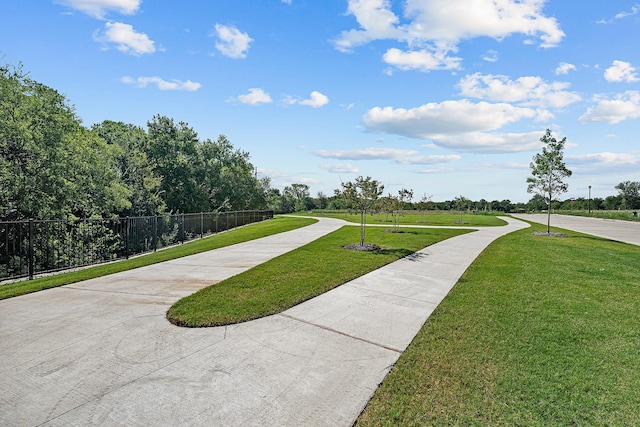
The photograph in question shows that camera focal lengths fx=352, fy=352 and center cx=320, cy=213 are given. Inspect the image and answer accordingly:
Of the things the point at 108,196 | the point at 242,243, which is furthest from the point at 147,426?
the point at 108,196

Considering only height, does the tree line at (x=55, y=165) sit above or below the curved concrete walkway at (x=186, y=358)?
above

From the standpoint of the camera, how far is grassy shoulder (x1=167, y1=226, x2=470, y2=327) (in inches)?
204

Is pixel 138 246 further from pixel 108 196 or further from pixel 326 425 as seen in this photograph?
pixel 326 425

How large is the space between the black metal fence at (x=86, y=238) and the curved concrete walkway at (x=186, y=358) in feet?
12.6

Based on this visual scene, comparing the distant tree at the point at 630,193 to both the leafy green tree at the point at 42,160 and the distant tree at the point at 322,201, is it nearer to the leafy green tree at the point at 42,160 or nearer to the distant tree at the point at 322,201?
the distant tree at the point at 322,201

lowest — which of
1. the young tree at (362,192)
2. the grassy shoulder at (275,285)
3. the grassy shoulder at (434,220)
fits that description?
the grassy shoulder at (275,285)

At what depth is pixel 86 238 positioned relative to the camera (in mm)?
14008

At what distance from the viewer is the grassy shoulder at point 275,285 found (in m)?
5.19

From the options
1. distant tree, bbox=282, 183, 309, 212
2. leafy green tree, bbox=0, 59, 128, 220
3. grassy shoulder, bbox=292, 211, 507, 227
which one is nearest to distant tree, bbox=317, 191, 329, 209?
distant tree, bbox=282, 183, 309, 212

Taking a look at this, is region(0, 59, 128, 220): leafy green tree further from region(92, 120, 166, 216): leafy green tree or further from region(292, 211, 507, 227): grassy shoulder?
region(292, 211, 507, 227): grassy shoulder

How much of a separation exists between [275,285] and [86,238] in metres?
11.0

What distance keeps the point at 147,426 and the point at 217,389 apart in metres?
0.65

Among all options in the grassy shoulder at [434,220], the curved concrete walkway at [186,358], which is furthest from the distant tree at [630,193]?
the curved concrete walkway at [186,358]

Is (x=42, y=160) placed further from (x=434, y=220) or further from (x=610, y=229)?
(x=610, y=229)
